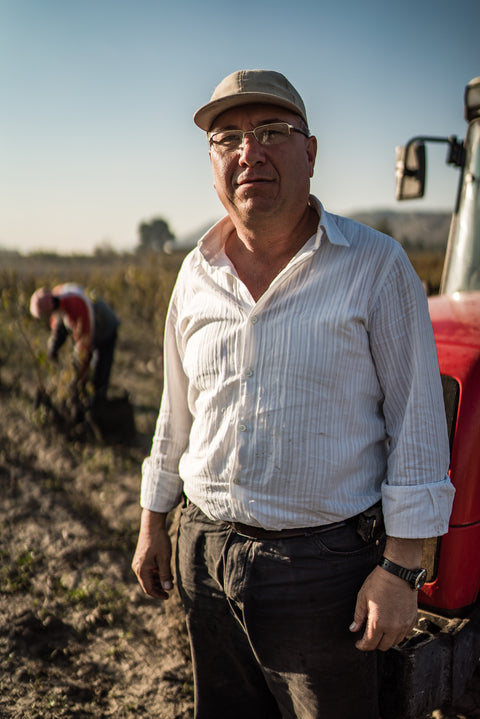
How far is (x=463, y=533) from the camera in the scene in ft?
6.94

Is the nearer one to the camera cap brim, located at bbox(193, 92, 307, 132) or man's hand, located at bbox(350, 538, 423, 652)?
man's hand, located at bbox(350, 538, 423, 652)

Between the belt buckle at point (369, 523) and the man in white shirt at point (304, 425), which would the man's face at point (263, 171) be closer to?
the man in white shirt at point (304, 425)

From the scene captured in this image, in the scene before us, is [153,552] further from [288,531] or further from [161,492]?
[288,531]

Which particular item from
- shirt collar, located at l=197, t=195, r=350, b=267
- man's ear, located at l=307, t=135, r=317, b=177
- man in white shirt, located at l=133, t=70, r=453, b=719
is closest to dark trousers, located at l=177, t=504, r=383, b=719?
man in white shirt, located at l=133, t=70, r=453, b=719

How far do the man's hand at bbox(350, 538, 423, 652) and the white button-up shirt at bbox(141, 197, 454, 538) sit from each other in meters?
0.07

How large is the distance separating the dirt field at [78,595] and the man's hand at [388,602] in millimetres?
1378

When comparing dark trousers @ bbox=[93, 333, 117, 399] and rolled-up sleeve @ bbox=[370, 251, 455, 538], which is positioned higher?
rolled-up sleeve @ bbox=[370, 251, 455, 538]

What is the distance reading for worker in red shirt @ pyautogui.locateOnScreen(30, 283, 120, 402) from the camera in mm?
6289

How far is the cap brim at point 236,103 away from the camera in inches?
67.4

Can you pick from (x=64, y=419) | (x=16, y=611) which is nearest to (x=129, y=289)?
(x=64, y=419)

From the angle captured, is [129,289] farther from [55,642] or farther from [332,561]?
[332,561]

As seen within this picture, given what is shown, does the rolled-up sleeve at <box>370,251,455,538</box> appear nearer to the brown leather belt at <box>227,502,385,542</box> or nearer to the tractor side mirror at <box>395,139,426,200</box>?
the brown leather belt at <box>227,502,385,542</box>

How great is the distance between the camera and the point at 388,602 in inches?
63.3

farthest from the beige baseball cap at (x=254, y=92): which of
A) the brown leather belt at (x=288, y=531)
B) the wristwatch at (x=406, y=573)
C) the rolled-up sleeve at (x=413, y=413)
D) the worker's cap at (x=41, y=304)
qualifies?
the worker's cap at (x=41, y=304)
